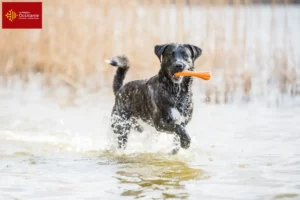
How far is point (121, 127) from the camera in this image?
7.45m

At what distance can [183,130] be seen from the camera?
Answer: 651 centimetres

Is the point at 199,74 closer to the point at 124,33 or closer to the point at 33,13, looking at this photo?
the point at 33,13

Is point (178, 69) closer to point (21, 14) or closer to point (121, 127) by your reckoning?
point (121, 127)

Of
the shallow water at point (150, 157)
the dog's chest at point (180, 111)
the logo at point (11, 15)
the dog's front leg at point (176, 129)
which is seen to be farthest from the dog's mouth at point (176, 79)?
the logo at point (11, 15)

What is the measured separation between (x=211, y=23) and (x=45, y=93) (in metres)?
3.17

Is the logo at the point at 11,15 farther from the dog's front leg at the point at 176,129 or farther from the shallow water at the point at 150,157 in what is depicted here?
the dog's front leg at the point at 176,129

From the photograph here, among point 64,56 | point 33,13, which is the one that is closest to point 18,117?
point 33,13

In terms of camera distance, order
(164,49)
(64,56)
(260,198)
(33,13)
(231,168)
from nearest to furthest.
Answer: (260,198)
(231,168)
(164,49)
(33,13)
(64,56)

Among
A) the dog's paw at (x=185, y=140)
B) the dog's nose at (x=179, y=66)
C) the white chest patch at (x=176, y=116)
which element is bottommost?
the dog's paw at (x=185, y=140)

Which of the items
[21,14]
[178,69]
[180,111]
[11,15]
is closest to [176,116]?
[180,111]

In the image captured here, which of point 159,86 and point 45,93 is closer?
point 159,86

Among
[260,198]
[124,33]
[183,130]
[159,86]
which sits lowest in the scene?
[260,198]

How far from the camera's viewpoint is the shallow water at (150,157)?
5.61 m

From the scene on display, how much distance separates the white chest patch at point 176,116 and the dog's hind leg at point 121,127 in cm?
83
